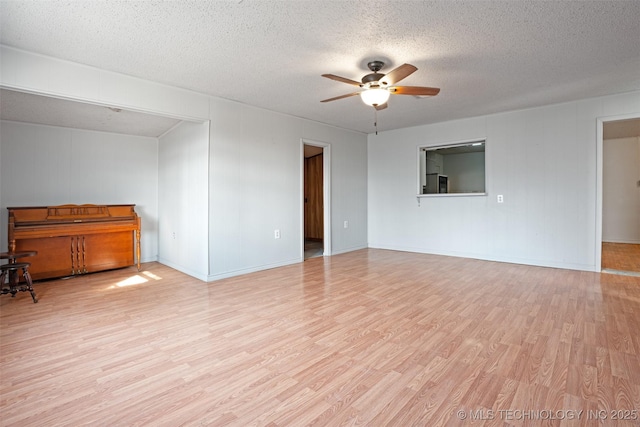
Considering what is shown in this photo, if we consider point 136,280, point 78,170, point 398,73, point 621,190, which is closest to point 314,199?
point 136,280

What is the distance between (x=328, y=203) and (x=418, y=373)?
3991mm

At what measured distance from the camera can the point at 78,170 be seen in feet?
15.5

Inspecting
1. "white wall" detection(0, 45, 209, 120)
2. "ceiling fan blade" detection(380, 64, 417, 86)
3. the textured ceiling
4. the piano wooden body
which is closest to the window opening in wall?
the textured ceiling

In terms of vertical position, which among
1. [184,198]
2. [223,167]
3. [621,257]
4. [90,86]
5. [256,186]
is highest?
[90,86]

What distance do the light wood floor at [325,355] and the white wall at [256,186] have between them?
839 millimetres

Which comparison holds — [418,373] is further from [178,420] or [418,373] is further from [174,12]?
[174,12]

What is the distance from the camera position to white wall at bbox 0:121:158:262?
4.24 meters

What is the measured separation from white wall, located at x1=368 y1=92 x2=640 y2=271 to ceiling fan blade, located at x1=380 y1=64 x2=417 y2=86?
299 cm

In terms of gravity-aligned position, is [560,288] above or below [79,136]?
below

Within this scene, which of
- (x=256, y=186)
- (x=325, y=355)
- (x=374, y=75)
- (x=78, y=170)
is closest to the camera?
(x=325, y=355)

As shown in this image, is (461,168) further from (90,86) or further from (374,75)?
(90,86)

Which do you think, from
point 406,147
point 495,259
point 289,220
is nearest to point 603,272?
point 495,259

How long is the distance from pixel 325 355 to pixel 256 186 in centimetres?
295

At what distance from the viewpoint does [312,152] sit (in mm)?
7066
